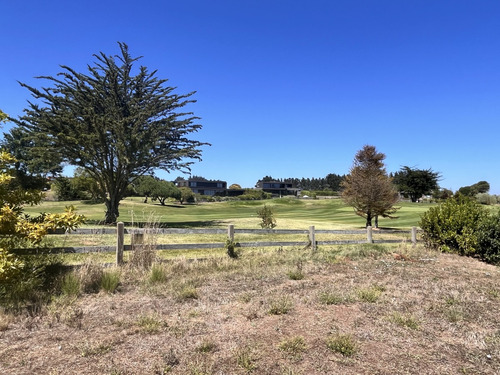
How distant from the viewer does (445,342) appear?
173 inches

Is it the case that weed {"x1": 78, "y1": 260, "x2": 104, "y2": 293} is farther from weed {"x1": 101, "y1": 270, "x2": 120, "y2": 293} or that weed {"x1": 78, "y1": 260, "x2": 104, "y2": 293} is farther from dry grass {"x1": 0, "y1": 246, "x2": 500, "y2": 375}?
dry grass {"x1": 0, "y1": 246, "x2": 500, "y2": 375}

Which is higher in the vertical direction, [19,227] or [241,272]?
[19,227]

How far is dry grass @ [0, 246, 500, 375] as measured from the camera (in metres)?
3.73

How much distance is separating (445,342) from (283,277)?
158 inches

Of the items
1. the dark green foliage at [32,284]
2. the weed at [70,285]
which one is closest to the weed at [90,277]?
the weed at [70,285]

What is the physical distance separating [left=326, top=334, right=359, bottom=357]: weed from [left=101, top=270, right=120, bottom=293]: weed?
4402 mm

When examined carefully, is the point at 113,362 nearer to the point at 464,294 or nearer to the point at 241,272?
the point at 241,272

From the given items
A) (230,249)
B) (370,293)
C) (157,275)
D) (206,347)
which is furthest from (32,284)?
(370,293)

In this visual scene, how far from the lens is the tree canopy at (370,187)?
25.3 m

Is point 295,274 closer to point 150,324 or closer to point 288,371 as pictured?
point 150,324

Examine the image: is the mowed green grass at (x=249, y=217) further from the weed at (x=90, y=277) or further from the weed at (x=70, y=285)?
the weed at (x=70, y=285)

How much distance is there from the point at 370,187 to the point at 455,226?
12785 mm

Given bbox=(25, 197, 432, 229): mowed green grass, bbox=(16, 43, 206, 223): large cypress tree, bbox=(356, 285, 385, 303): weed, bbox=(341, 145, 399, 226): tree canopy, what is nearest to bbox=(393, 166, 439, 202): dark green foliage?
bbox=(25, 197, 432, 229): mowed green grass

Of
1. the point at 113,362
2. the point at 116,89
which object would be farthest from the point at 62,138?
the point at 113,362
